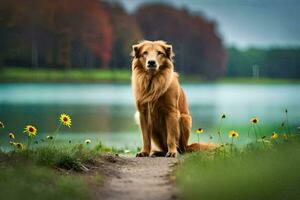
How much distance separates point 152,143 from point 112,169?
87.8 inches

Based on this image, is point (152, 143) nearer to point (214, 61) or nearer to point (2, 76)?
point (2, 76)

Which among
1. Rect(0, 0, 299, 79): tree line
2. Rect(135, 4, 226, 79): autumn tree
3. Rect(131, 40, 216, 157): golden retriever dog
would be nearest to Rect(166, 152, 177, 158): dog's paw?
Rect(131, 40, 216, 157): golden retriever dog

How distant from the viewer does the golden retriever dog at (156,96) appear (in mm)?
11086

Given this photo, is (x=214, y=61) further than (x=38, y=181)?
Yes

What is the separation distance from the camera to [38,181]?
7.84 metres

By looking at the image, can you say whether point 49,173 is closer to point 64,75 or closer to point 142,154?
point 142,154

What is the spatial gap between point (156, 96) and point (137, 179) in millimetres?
2566

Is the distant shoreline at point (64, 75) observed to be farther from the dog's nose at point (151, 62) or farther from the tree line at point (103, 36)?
the dog's nose at point (151, 62)

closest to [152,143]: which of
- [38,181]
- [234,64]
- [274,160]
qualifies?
[274,160]

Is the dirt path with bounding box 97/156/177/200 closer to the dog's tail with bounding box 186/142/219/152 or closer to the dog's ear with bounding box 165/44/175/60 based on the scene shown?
the dog's tail with bounding box 186/142/219/152

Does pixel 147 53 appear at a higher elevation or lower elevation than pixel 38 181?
higher

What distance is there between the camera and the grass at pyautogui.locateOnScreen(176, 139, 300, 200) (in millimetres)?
7773

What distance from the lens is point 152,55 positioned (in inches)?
432

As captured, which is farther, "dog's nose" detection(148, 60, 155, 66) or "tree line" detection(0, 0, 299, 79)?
"tree line" detection(0, 0, 299, 79)
